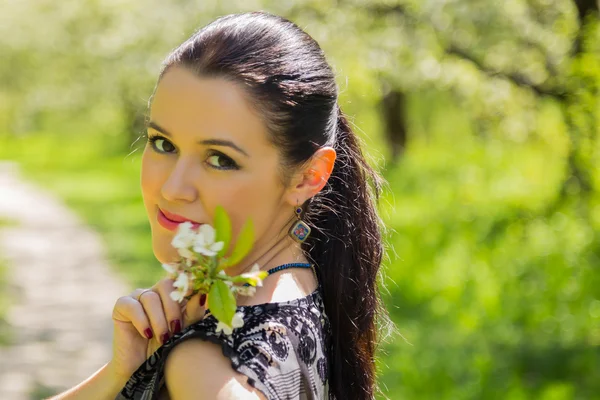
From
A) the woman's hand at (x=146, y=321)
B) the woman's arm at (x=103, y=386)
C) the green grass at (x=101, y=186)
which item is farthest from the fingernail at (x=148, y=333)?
the green grass at (x=101, y=186)

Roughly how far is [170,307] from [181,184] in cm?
23

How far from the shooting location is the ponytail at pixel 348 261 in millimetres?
1743

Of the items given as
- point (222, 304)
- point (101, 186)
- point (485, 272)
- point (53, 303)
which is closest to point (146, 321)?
point (222, 304)

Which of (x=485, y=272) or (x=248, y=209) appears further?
(x=485, y=272)

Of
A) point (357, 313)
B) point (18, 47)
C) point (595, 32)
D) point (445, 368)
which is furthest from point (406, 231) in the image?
point (18, 47)

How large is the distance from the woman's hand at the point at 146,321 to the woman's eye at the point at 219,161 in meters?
0.22

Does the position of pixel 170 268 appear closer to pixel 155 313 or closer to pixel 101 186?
pixel 155 313

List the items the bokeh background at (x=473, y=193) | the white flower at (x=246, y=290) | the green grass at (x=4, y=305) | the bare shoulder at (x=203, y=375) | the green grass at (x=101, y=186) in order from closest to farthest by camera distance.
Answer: the bare shoulder at (x=203, y=375) → the white flower at (x=246, y=290) → the bokeh background at (x=473, y=193) → the green grass at (x=4, y=305) → the green grass at (x=101, y=186)

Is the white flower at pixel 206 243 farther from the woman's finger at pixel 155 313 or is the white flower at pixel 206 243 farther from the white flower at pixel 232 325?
the woman's finger at pixel 155 313

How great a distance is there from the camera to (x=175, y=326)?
1.55 m

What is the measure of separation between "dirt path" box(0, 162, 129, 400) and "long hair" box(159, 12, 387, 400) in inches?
169

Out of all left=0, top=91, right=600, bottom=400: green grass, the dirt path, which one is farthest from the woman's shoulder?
the dirt path

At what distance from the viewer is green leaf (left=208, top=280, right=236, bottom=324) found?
136cm

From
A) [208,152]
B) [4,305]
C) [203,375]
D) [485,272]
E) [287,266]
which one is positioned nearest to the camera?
[203,375]
